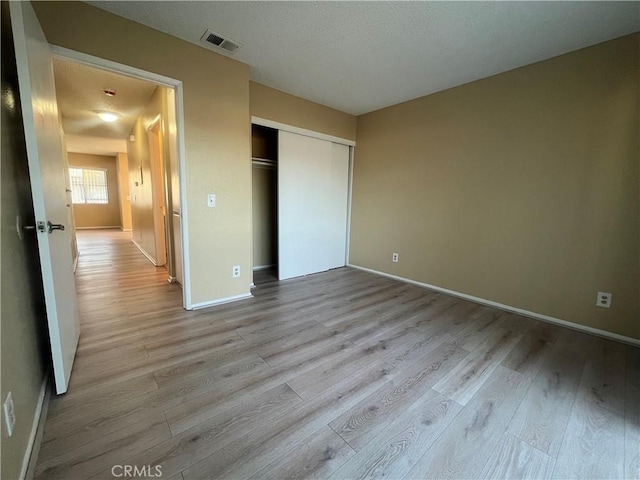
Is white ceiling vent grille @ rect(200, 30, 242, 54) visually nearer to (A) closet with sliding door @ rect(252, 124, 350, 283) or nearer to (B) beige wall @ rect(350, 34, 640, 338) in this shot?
(A) closet with sliding door @ rect(252, 124, 350, 283)

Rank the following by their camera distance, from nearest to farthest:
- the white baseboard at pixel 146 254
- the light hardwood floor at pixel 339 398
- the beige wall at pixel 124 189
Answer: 1. the light hardwood floor at pixel 339 398
2. the white baseboard at pixel 146 254
3. the beige wall at pixel 124 189

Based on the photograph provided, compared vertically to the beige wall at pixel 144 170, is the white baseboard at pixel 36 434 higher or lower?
lower

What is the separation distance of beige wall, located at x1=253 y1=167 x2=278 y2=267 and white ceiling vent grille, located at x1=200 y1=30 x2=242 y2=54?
5.50ft

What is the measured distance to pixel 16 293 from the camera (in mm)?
1195

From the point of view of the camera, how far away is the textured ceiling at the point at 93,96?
2.82 meters

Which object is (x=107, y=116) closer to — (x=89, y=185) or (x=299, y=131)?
(x=299, y=131)

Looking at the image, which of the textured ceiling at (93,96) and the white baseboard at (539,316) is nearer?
the white baseboard at (539,316)

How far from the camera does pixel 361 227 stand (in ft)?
14.1

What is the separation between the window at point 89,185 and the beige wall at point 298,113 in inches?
339

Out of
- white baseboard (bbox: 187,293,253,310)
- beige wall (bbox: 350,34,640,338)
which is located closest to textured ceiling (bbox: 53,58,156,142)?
white baseboard (bbox: 187,293,253,310)

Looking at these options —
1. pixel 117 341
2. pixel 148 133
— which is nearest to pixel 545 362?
pixel 117 341

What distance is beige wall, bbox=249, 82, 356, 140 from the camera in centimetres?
318

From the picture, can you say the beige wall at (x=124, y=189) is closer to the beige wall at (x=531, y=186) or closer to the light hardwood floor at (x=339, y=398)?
the light hardwood floor at (x=339, y=398)

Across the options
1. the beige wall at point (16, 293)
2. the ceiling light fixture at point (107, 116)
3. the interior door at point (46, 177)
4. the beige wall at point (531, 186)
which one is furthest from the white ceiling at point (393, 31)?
the ceiling light fixture at point (107, 116)
